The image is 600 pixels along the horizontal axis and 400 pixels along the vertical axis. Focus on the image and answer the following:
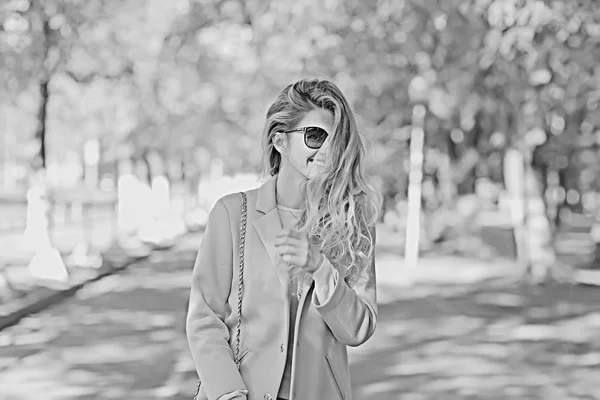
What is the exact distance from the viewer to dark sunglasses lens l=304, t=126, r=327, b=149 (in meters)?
3.23

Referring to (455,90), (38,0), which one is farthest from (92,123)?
(455,90)

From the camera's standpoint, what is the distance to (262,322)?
10.4 ft

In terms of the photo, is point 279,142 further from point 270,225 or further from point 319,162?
point 270,225

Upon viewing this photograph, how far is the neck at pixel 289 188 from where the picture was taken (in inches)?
132

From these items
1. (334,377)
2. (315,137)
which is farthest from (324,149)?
(334,377)

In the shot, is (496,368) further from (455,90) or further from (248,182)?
(248,182)

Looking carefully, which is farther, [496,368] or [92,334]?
→ [92,334]

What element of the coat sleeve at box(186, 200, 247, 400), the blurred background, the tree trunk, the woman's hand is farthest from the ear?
the tree trunk

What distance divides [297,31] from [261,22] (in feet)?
Answer: 4.64

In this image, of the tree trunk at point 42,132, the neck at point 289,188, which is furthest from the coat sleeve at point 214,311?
the tree trunk at point 42,132

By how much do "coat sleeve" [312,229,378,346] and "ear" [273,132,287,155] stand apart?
1.45 ft

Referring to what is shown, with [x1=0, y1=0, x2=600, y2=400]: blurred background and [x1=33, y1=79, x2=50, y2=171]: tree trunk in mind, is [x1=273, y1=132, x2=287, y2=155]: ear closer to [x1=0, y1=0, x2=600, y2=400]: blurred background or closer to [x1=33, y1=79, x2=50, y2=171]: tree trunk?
[x1=0, y1=0, x2=600, y2=400]: blurred background

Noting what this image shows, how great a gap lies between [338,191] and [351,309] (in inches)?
13.5

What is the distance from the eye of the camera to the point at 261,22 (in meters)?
20.5
